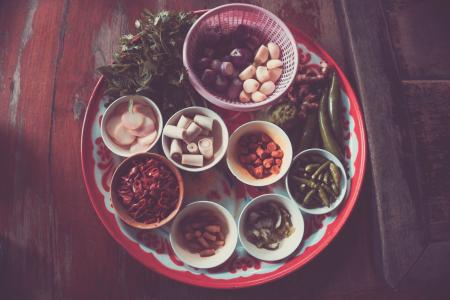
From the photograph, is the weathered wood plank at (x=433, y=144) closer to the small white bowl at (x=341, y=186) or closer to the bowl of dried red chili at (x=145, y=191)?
the small white bowl at (x=341, y=186)

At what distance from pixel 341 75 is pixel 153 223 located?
1.02 metres

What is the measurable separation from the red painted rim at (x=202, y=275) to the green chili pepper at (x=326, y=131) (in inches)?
4.0

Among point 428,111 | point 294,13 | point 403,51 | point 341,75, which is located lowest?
point 428,111

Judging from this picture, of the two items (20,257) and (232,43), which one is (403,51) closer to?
(232,43)

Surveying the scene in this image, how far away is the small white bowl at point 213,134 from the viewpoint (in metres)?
1.41

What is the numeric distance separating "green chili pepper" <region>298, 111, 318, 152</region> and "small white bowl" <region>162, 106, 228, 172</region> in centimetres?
34

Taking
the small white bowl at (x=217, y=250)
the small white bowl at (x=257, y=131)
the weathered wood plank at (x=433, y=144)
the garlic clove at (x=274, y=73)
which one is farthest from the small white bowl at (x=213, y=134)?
the weathered wood plank at (x=433, y=144)

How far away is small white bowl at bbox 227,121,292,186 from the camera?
57.2 inches

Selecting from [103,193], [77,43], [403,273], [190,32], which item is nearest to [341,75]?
[190,32]

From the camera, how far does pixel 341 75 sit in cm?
155

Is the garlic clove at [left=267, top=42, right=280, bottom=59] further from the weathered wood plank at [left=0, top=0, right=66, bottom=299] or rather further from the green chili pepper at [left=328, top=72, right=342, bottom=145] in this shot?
the weathered wood plank at [left=0, top=0, right=66, bottom=299]

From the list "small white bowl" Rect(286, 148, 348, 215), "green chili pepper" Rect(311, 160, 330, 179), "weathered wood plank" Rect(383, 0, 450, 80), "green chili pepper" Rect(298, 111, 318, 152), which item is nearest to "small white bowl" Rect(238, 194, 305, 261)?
"small white bowl" Rect(286, 148, 348, 215)

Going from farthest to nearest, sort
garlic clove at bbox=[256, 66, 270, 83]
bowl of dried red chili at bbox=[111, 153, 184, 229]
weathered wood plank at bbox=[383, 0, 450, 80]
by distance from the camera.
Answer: weathered wood plank at bbox=[383, 0, 450, 80], garlic clove at bbox=[256, 66, 270, 83], bowl of dried red chili at bbox=[111, 153, 184, 229]

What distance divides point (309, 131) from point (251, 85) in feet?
1.08
